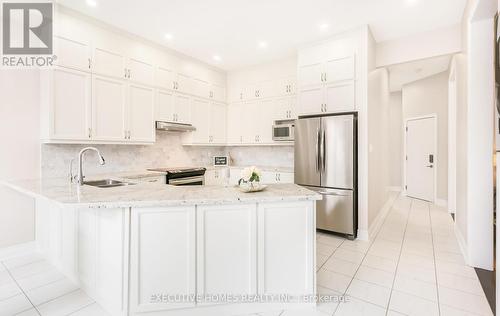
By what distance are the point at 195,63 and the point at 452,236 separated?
5055mm

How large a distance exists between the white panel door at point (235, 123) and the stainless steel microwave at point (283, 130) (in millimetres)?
893

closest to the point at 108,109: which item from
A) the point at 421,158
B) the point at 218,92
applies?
the point at 218,92

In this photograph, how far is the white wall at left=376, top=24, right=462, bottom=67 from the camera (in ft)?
11.5

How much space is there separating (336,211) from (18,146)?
13.6ft

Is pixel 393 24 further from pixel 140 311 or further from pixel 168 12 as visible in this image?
pixel 140 311

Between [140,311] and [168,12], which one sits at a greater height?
[168,12]

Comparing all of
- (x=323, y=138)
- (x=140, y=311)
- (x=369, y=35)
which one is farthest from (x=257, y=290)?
(x=369, y=35)

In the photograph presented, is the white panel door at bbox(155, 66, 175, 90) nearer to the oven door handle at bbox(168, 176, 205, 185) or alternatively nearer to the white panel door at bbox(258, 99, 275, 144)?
the oven door handle at bbox(168, 176, 205, 185)

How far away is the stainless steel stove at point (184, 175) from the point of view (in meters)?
4.01

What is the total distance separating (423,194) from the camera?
234 inches

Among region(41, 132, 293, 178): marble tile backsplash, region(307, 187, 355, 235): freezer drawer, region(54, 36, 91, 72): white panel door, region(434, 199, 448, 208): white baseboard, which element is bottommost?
region(434, 199, 448, 208): white baseboard

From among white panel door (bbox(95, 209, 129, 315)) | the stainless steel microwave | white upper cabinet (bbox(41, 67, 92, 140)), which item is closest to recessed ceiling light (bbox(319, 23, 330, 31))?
the stainless steel microwave

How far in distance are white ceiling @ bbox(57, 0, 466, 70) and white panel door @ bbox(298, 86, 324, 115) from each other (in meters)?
0.78

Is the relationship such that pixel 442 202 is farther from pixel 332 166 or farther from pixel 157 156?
pixel 157 156
